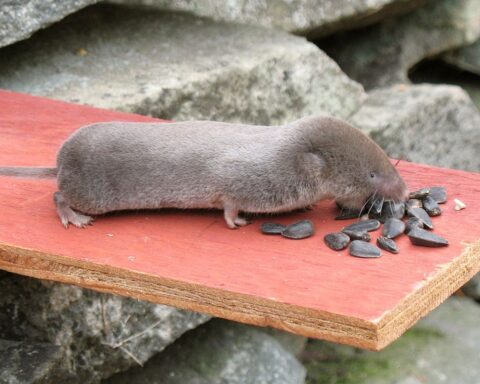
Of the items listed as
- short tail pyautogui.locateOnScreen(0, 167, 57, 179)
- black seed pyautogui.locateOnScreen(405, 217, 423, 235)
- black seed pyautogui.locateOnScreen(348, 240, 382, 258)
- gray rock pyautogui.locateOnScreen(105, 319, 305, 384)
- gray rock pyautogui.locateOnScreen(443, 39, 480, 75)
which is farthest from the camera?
gray rock pyautogui.locateOnScreen(443, 39, 480, 75)

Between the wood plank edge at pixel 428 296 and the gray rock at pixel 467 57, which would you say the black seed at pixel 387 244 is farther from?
the gray rock at pixel 467 57

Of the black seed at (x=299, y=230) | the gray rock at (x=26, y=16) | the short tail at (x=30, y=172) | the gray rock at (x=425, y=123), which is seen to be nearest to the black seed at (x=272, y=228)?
the black seed at (x=299, y=230)

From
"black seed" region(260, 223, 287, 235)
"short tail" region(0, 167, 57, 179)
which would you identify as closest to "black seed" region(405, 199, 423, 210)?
"black seed" region(260, 223, 287, 235)

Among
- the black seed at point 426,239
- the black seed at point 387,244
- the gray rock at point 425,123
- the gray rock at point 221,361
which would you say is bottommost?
the gray rock at point 221,361

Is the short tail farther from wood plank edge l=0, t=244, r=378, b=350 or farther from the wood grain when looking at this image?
wood plank edge l=0, t=244, r=378, b=350

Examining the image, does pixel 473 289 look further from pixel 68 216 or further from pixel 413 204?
pixel 68 216

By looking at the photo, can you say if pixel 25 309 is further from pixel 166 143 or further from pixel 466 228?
pixel 466 228
